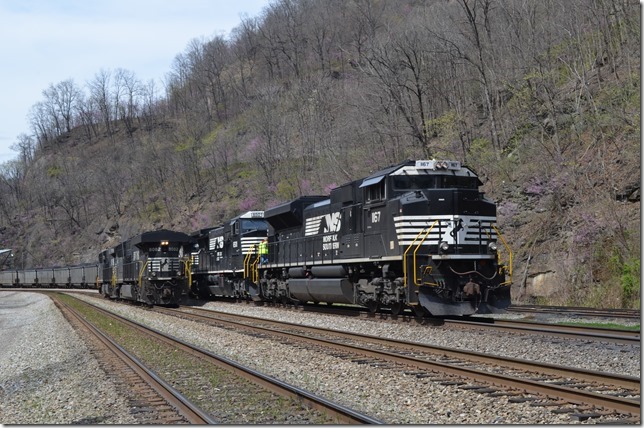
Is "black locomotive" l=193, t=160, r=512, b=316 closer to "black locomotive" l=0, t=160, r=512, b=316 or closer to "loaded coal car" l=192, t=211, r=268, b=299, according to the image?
"black locomotive" l=0, t=160, r=512, b=316

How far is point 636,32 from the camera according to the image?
2852cm

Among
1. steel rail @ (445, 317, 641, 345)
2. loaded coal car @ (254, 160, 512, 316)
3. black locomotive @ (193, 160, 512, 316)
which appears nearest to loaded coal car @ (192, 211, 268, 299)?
black locomotive @ (193, 160, 512, 316)

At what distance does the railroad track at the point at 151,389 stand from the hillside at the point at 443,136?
1439 cm

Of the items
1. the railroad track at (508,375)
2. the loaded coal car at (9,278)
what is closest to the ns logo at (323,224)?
the railroad track at (508,375)

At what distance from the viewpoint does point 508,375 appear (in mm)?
9383

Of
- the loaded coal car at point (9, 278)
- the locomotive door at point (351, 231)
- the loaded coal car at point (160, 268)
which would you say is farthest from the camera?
the loaded coal car at point (9, 278)

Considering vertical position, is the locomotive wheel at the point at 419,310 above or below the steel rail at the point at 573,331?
above

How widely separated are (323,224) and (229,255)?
1068 cm

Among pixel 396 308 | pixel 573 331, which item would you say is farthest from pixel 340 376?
pixel 396 308

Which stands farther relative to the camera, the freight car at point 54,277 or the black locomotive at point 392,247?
the freight car at point 54,277

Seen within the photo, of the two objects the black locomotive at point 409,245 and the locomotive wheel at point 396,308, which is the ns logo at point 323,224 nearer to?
the black locomotive at point 409,245

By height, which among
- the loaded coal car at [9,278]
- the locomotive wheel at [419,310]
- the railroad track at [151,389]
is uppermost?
the locomotive wheel at [419,310]

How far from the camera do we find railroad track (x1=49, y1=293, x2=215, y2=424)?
8031mm

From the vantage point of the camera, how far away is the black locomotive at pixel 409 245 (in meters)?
16.0
